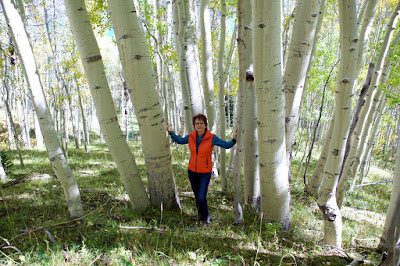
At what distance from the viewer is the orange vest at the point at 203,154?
3416 millimetres

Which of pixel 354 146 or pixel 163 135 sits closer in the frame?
pixel 163 135

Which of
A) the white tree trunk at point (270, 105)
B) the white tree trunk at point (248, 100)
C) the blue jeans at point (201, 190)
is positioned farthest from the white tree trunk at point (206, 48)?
the white tree trunk at point (270, 105)

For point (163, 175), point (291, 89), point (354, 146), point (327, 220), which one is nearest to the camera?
point (327, 220)

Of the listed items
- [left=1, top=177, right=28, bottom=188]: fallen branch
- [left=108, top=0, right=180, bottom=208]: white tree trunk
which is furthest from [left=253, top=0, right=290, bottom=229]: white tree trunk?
[left=1, top=177, right=28, bottom=188]: fallen branch

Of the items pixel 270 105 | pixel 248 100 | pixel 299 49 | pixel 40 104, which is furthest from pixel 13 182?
pixel 299 49

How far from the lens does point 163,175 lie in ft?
10.8

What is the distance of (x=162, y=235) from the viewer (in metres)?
2.75

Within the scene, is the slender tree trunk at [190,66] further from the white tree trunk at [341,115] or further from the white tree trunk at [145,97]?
the white tree trunk at [341,115]

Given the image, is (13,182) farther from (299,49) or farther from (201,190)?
(299,49)

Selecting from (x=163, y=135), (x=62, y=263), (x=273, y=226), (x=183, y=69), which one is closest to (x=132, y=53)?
(x=163, y=135)

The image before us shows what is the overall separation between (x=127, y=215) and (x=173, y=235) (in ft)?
2.87

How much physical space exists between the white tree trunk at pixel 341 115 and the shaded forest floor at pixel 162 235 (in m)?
0.34

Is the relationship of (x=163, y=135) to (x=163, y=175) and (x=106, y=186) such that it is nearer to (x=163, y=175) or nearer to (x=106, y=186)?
(x=163, y=175)

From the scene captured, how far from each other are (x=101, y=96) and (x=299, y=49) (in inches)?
103
